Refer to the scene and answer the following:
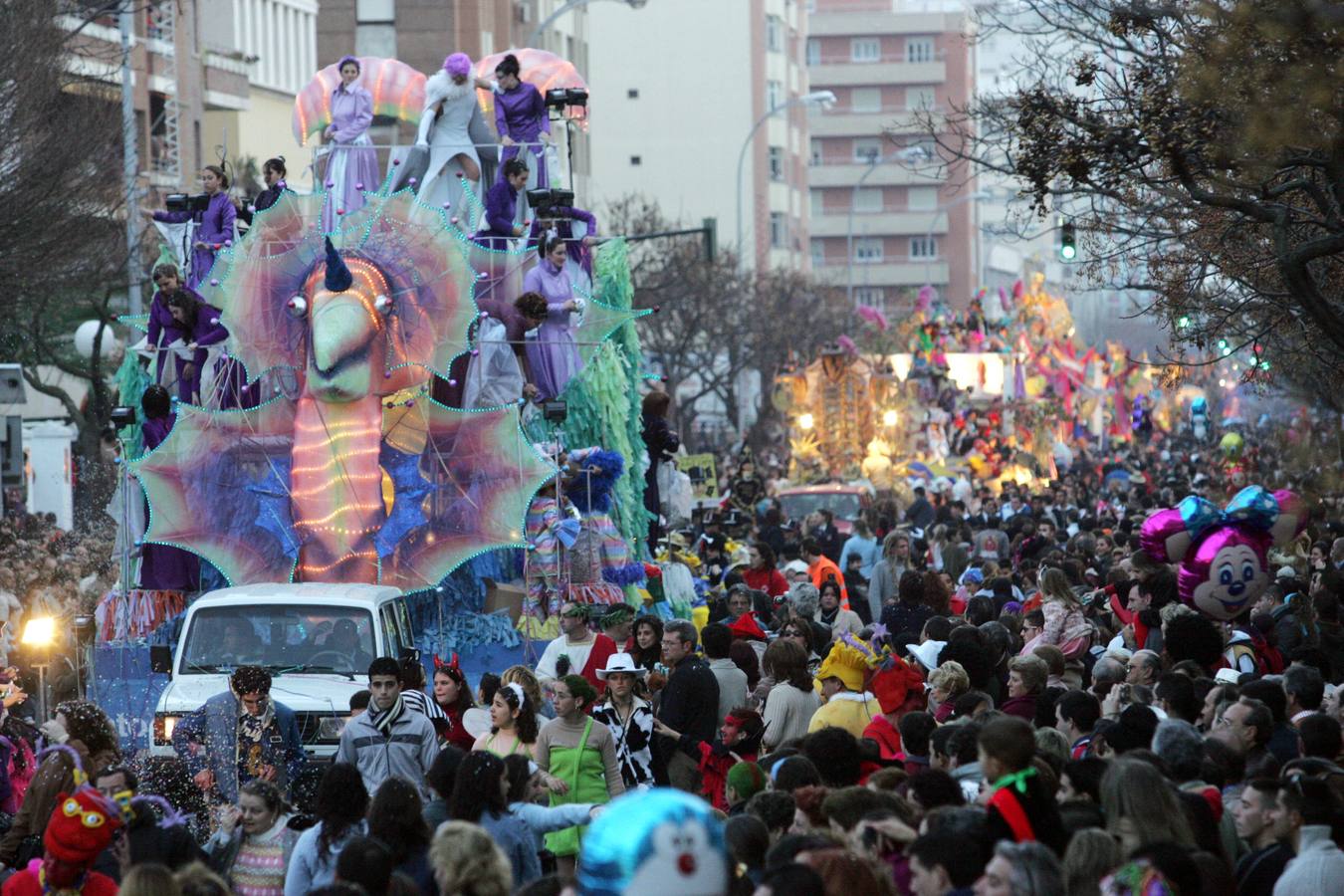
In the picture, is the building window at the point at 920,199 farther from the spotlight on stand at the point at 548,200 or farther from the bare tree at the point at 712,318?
the spotlight on stand at the point at 548,200

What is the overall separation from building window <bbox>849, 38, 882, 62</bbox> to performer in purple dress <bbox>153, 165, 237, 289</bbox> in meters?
105

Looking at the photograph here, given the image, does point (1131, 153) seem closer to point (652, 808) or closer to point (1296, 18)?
point (1296, 18)

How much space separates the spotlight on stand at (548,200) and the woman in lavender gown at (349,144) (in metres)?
1.87

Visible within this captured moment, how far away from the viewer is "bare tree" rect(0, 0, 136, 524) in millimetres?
24781

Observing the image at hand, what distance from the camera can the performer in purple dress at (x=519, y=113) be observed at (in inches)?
856

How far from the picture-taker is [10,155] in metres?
25.3

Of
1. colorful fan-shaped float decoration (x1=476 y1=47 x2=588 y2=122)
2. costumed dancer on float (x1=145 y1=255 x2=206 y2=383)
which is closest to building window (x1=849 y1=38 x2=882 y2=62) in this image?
colorful fan-shaped float decoration (x1=476 y1=47 x2=588 y2=122)

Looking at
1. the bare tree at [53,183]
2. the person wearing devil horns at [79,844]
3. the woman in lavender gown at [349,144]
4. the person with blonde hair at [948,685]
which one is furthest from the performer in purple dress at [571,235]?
the person wearing devil horns at [79,844]

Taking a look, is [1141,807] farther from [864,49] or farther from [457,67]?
[864,49]

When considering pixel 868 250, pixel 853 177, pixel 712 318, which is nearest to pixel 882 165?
pixel 853 177

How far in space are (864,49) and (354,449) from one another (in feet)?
350

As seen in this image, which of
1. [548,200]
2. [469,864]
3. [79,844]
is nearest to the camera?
[469,864]

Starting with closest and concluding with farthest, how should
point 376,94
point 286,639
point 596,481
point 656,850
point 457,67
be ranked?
point 656,850 → point 286,639 → point 596,481 → point 457,67 → point 376,94

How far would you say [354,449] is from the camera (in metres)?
18.0
